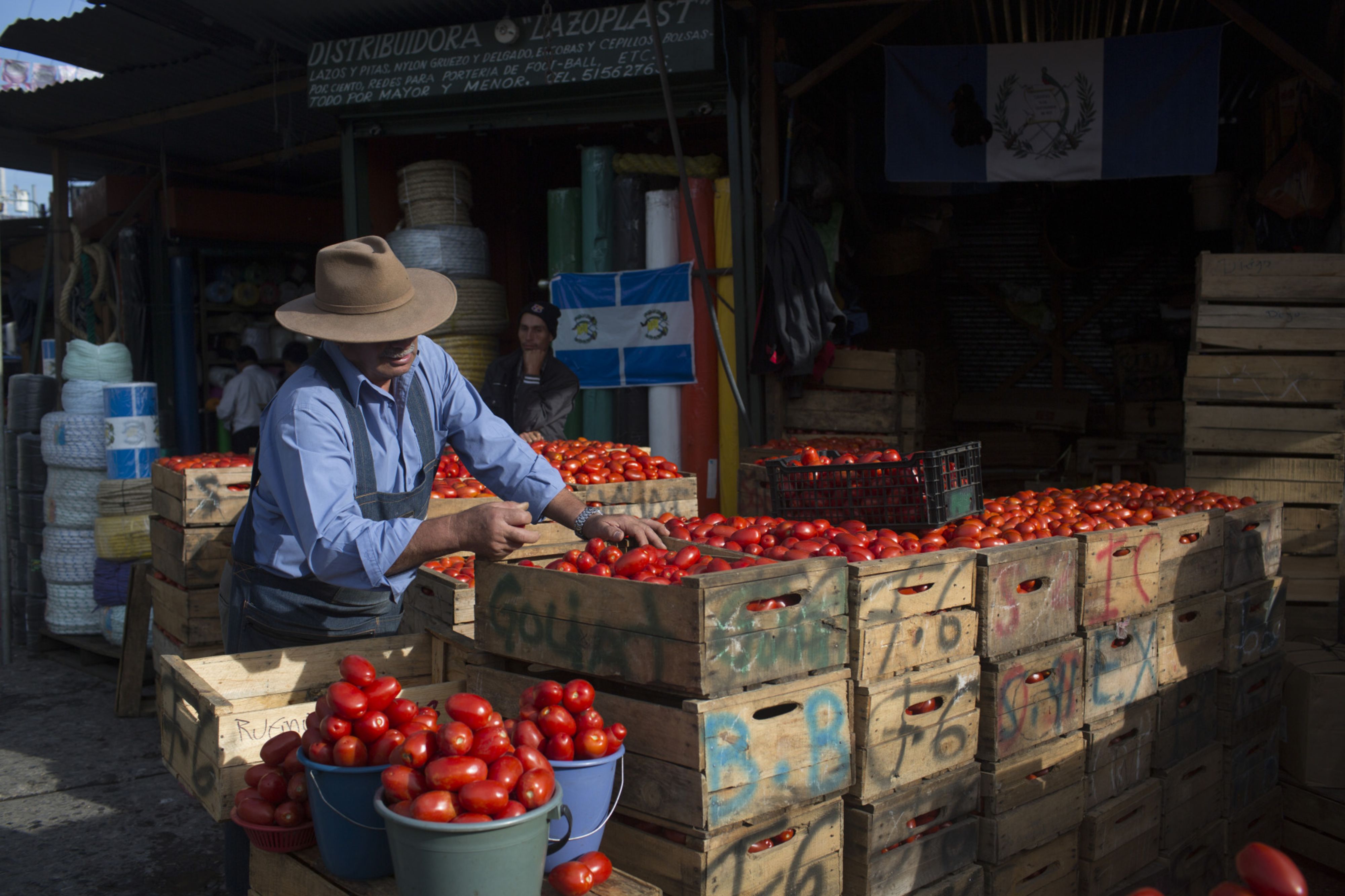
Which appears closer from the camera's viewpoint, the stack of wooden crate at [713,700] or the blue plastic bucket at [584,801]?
the blue plastic bucket at [584,801]

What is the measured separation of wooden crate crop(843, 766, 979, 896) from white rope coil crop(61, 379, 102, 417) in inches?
274

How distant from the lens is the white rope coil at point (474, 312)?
9.08 m

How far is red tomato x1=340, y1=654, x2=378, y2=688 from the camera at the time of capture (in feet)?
8.43

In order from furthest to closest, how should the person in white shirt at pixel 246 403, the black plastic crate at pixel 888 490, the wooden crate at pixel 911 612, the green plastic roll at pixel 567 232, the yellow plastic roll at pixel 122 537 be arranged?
1. the person in white shirt at pixel 246 403
2. the green plastic roll at pixel 567 232
3. the yellow plastic roll at pixel 122 537
4. the black plastic crate at pixel 888 490
5. the wooden crate at pixel 911 612

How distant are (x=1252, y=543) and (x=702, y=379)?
4283 mm

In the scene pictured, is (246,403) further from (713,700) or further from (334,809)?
(713,700)

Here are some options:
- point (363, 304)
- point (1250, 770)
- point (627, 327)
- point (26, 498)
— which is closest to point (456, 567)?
point (363, 304)

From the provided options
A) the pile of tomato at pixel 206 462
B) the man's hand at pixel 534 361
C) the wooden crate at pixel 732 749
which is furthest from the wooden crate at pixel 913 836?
the man's hand at pixel 534 361

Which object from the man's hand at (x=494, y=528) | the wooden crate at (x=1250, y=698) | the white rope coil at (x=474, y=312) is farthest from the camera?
the white rope coil at (x=474, y=312)

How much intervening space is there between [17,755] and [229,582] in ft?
10.9

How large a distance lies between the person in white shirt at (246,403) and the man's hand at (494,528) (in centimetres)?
912

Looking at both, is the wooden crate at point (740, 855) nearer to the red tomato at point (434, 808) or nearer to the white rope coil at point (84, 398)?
the red tomato at point (434, 808)

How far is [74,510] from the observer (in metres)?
7.75

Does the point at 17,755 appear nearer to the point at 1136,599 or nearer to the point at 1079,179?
the point at 1136,599
